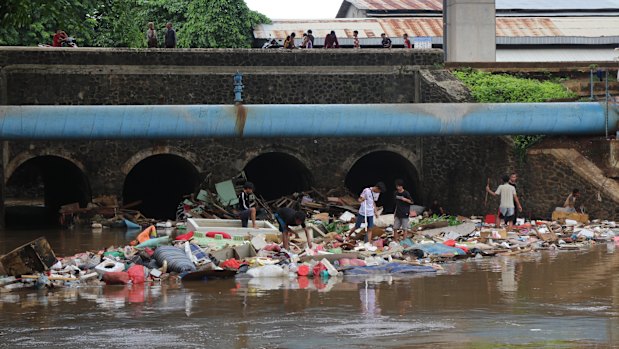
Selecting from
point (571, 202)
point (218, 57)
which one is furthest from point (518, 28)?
point (571, 202)

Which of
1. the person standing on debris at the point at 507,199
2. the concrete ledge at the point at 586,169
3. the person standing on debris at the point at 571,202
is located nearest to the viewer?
the person standing on debris at the point at 507,199

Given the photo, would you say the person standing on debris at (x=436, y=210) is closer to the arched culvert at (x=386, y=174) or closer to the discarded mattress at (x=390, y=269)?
the arched culvert at (x=386, y=174)

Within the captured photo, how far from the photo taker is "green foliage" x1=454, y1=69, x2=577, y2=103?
92.7ft

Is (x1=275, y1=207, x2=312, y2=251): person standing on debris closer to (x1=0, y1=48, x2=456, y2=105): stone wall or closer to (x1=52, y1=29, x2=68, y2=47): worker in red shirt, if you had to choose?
(x1=0, y1=48, x2=456, y2=105): stone wall

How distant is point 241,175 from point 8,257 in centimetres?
1352

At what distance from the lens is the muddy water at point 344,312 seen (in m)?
11.7

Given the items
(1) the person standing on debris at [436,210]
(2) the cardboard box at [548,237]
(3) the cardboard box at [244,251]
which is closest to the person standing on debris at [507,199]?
(2) the cardboard box at [548,237]

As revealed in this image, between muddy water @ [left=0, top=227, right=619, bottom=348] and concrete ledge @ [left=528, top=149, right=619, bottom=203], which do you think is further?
concrete ledge @ [left=528, top=149, right=619, bottom=203]

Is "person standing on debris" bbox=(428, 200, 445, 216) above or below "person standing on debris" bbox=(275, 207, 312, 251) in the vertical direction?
above

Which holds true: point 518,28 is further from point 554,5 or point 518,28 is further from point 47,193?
point 47,193

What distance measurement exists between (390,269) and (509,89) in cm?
1211

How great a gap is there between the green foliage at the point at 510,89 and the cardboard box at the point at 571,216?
4.13 m

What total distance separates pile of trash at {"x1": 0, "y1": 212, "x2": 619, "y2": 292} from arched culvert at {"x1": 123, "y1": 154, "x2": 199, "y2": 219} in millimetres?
11481

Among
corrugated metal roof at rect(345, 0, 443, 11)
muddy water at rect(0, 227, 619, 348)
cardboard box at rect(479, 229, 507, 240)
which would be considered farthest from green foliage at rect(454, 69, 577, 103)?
corrugated metal roof at rect(345, 0, 443, 11)
